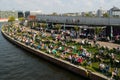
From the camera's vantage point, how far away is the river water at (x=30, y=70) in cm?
2838

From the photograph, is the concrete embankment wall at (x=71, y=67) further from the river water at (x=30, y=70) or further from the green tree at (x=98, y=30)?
the green tree at (x=98, y=30)

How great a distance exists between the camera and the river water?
28380 millimetres

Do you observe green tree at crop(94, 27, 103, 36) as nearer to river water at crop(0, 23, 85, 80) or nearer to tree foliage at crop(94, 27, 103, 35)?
tree foliage at crop(94, 27, 103, 35)

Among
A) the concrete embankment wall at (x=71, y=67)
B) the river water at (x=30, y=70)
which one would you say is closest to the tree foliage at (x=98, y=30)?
the concrete embankment wall at (x=71, y=67)

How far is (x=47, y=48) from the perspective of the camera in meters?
39.2

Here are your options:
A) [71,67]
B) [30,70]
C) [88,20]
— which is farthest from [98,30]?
[30,70]

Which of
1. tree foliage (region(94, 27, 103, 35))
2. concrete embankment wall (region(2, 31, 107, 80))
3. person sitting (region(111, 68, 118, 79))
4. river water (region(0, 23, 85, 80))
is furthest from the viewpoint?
tree foliage (region(94, 27, 103, 35))

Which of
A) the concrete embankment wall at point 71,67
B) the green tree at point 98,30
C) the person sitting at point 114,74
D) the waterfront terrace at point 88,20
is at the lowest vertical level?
the concrete embankment wall at point 71,67

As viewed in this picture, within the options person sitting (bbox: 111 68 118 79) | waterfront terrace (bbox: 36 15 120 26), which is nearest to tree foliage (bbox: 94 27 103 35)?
waterfront terrace (bbox: 36 15 120 26)

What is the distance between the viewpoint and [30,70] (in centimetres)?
3181

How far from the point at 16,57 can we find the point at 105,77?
2078cm

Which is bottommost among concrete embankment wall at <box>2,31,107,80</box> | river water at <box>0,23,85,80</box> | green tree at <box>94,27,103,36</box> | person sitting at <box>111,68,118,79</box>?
river water at <box>0,23,85,80</box>

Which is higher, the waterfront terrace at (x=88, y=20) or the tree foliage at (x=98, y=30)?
the waterfront terrace at (x=88, y=20)

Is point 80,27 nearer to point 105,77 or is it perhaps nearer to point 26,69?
point 26,69
